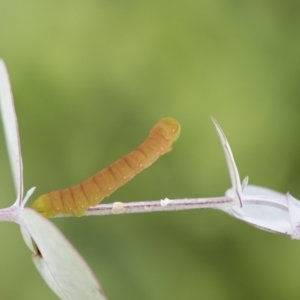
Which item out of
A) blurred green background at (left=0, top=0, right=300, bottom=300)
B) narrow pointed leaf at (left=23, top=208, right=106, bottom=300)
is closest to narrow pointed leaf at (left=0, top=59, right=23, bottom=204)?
narrow pointed leaf at (left=23, top=208, right=106, bottom=300)

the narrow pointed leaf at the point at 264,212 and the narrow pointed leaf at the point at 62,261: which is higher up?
the narrow pointed leaf at the point at 62,261

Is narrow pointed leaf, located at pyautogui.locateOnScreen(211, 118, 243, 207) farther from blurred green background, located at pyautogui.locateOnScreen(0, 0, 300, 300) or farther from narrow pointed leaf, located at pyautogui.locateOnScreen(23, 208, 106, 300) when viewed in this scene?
blurred green background, located at pyautogui.locateOnScreen(0, 0, 300, 300)

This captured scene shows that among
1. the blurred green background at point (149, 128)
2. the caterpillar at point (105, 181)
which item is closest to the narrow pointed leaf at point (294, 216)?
the caterpillar at point (105, 181)

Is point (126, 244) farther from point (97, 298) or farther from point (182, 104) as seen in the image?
point (97, 298)

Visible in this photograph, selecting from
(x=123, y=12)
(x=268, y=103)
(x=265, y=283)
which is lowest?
(x=265, y=283)

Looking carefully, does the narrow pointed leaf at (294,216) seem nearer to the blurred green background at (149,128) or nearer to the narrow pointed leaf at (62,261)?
the narrow pointed leaf at (62,261)

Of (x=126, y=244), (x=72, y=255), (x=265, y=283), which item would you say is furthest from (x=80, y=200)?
(x=265, y=283)
